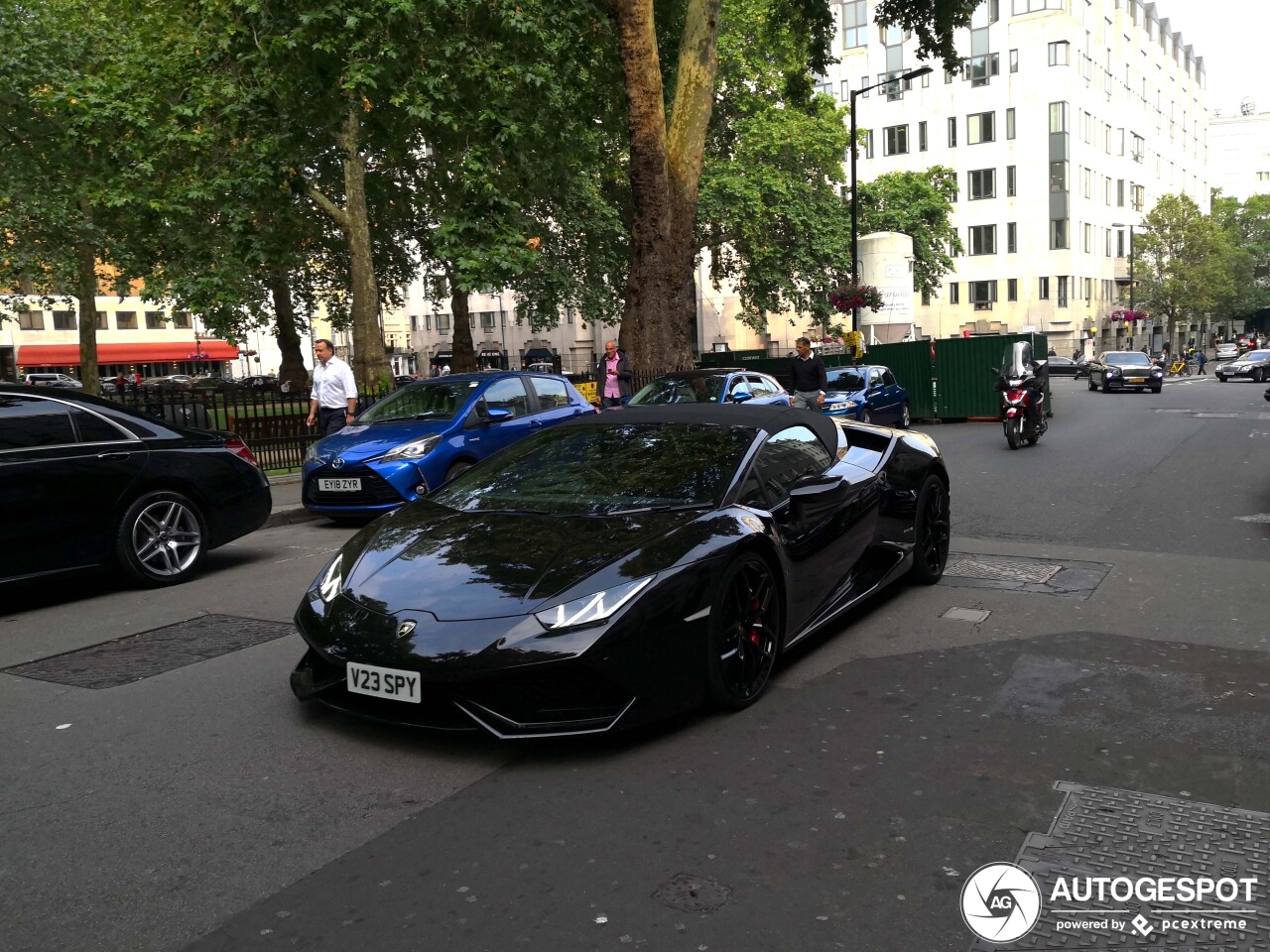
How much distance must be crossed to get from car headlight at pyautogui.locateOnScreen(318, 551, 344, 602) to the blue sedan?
16.3m

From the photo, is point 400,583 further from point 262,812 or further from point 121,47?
point 121,47

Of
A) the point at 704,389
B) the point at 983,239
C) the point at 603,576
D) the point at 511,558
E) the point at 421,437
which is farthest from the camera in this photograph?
the point at 983,239

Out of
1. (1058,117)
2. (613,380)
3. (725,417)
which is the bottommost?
(725,417)

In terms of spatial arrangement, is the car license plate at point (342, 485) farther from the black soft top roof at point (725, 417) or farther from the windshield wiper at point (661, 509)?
the windshield wiper at point (661, 509)

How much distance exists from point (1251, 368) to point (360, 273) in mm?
43685

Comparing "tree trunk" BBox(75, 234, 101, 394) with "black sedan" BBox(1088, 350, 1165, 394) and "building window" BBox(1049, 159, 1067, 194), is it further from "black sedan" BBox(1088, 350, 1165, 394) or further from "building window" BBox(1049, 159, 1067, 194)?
"building window" BBox(1049, 159, 1067, 194)

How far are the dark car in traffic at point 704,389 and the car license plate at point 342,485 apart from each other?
14.8 feet

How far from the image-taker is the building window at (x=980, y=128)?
67.4 metres

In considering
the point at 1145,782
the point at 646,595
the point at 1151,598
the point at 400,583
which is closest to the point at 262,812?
the point at 400,583

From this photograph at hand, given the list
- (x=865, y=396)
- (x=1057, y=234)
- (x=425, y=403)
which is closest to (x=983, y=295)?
(x=1057, y=234)

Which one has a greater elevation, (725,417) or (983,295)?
(983,295)

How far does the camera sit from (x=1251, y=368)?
163 ft

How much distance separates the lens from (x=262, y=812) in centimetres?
384

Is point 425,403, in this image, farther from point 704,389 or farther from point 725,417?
point 725,417
